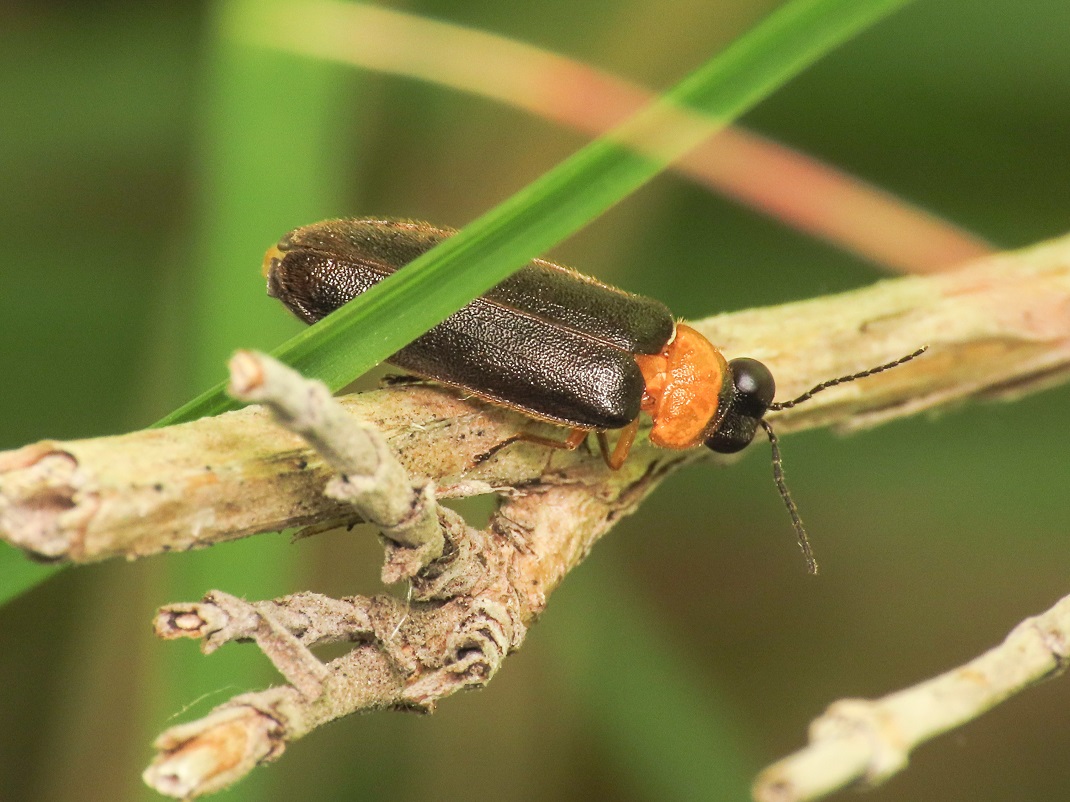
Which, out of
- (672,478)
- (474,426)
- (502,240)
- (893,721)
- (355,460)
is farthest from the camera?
(672,478)

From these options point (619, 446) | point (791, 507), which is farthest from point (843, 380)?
point (619, 446)

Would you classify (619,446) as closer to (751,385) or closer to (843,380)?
(751,385)

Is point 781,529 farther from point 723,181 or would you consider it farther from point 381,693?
point 381,693

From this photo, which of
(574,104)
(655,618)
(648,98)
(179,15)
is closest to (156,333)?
(179,15)

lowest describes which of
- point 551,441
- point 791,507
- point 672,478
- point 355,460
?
point 355,460

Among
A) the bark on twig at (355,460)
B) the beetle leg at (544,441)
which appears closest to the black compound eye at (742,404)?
the beetle leg at (544,441)

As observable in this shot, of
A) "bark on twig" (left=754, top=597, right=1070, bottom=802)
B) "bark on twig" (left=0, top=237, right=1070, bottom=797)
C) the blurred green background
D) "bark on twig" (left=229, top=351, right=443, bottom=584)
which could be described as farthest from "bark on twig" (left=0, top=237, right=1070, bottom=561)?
the blurred green background

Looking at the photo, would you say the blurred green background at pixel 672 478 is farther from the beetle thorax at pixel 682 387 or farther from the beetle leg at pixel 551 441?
the beetle leg at pixel 551 441
